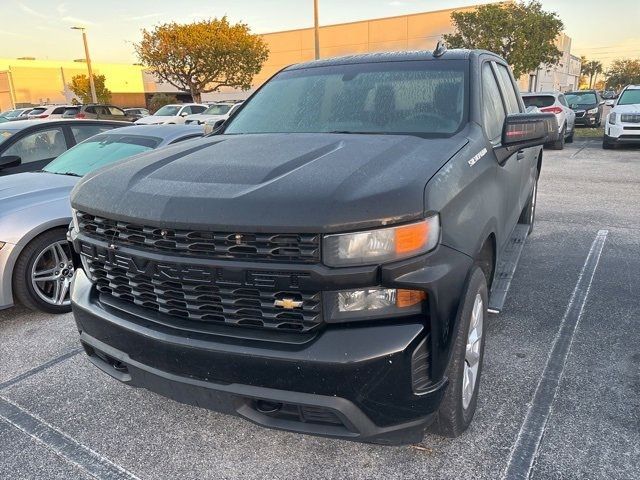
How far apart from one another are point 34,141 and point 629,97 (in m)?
15.2

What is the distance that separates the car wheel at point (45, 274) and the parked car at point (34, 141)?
1.84 m

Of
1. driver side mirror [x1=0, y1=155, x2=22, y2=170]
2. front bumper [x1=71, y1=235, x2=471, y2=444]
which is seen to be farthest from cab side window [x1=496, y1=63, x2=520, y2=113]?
driver side mirror [x1=0, y1=155, x2=22, y2=170]

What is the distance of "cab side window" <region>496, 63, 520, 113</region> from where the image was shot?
12.9ft

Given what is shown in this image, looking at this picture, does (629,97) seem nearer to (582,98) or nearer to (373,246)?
(582,98)

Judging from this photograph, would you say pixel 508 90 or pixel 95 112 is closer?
pixel 508 90

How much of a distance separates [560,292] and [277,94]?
111 inches

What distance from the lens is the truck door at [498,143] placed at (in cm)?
300

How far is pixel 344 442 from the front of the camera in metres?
2.47

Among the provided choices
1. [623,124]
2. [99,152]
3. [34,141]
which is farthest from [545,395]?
[623,124]

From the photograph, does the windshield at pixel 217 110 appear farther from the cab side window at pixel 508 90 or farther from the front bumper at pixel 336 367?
the front bumper at pixel 336 367

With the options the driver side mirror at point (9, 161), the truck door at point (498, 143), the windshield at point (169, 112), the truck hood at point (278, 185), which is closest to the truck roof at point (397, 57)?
the truck door at point (498, 143)

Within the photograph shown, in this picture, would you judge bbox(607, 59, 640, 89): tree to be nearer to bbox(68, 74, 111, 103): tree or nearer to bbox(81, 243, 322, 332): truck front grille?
bbox(68, 74, 111, 103): tree

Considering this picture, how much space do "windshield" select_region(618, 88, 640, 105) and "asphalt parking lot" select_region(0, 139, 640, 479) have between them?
493 inches

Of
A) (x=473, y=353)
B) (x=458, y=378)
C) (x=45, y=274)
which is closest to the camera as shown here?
(x=458, y=378)
